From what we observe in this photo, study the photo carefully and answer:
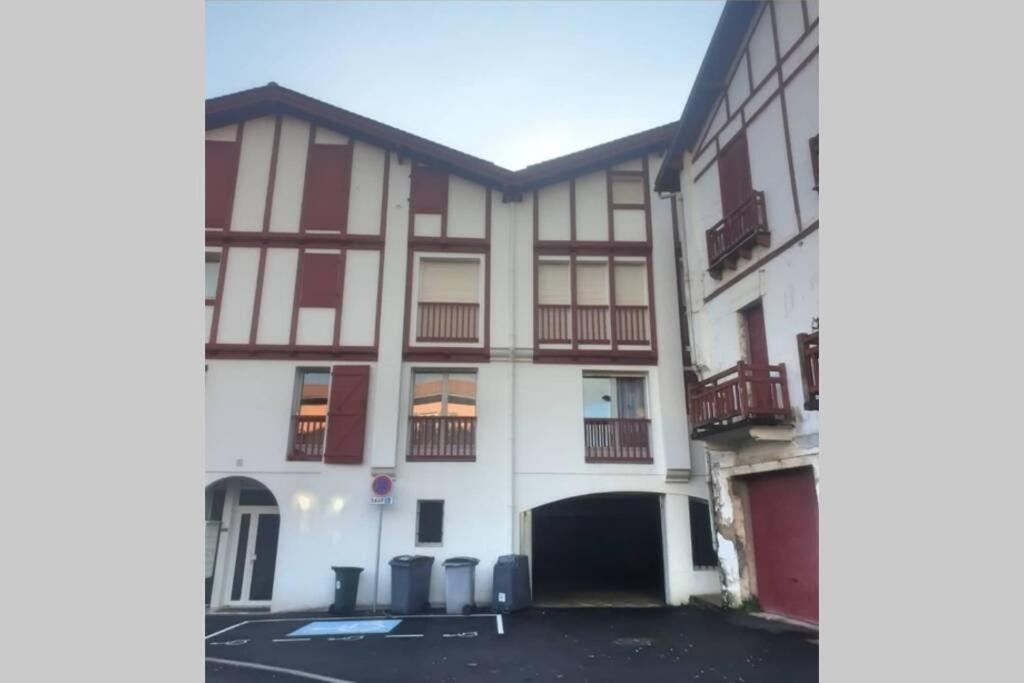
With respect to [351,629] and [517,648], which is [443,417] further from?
[517,648]

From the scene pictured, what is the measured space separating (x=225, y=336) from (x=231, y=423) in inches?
76.9

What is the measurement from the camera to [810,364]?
315 inches

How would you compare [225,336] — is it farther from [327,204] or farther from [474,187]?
[474,187]

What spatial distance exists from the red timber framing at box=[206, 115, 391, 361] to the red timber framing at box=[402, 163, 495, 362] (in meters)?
0.68

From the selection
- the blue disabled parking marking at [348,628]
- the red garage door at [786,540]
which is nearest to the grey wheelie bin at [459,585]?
the blue disabled parking marking at [348,628]

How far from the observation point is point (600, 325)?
43.8 feet

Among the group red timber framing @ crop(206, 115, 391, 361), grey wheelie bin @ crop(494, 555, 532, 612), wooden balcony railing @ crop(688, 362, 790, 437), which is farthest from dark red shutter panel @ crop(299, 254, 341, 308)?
wooden balcony railing @ crop(688, 362, 790, 437)

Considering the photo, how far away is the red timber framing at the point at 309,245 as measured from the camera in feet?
41.6

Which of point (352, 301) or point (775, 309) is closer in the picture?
point (775, 309)

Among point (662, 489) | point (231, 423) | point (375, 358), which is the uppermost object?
point (375, 358)

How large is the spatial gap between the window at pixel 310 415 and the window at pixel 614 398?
5.85 meters

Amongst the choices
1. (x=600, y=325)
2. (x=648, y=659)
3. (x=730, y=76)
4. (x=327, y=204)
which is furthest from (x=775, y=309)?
(x=327, y=204)

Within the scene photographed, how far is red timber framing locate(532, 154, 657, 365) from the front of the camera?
13070 millimetres

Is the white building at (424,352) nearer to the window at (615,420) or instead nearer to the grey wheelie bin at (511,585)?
the window at (615,420)
